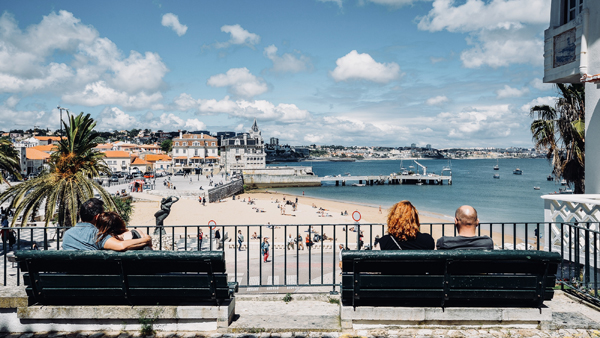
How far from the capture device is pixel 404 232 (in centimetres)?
392

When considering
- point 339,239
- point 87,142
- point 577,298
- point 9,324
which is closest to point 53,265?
point 9,324

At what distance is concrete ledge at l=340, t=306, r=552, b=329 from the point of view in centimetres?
384

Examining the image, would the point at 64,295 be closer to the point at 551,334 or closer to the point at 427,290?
the point at 427,290

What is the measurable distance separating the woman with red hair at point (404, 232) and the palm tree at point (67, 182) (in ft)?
33.1

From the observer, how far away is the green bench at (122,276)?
3.62 meters

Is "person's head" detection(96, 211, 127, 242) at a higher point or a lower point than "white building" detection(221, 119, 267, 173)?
lower

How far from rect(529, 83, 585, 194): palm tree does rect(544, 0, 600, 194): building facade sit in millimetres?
5196

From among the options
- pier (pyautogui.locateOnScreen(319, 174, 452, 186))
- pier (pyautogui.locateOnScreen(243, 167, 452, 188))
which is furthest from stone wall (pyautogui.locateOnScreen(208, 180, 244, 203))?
pier (pyautogui.locateOnScreen(319, 174, 452, 186))

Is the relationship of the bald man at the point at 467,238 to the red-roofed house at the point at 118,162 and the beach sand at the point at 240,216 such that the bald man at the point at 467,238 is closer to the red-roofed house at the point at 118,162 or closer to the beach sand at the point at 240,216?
the beach sand at the point at 240,216

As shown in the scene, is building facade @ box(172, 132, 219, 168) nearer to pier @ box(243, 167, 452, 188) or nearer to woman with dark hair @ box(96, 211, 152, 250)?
pier @ box(243, 167, 452, 188)

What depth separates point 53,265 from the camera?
12.3ft

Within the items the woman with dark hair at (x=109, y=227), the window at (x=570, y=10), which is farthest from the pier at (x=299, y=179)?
the woman with dark hair at (x=109, y=227)

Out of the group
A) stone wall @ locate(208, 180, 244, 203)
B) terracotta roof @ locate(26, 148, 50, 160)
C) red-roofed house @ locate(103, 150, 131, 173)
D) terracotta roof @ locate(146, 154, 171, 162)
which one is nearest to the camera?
stone wall @ locate(208, 180, 244, 203)

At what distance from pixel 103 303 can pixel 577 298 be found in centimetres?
542
